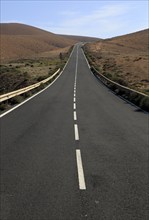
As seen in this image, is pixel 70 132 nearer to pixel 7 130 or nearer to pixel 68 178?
pixel 7 130

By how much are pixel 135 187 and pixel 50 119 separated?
30.8ft

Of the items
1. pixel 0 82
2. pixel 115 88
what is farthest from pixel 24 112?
pixel 0 82

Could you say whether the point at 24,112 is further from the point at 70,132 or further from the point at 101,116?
the point at 70,132

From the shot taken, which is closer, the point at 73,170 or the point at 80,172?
the point at 80,172

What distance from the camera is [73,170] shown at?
8.13 m

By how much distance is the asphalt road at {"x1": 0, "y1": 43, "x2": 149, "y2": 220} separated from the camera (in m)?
5.86

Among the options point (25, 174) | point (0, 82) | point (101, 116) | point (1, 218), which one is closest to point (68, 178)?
point (25, 174)

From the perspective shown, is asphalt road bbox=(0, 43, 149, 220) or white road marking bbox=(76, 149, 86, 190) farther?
white road marking bbox=(76, 149, 86, 190)

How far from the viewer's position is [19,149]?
1008cm

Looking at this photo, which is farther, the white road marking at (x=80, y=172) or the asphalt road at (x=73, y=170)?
the white road marking at (x=80, y=172)

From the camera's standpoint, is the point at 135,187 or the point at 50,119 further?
the point at 50,119

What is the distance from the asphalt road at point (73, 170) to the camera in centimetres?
586

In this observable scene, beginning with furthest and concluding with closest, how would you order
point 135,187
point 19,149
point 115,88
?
1. point 115,88
2. point 19,149
3. point 135,187

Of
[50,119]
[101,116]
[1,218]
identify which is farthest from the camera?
A: [101,116]
